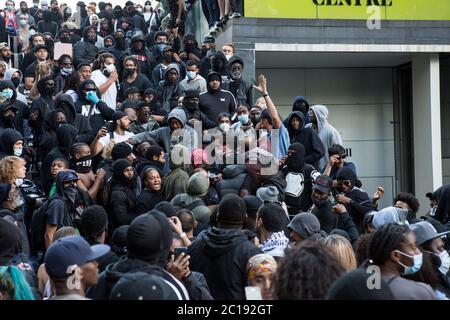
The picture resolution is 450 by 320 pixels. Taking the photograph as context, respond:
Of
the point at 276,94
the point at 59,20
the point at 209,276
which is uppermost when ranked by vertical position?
the point at 59,20

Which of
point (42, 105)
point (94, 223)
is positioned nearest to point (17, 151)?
point (42, 105)

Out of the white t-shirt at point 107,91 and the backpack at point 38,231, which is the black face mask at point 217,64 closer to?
the white t-shirt at point 107,91

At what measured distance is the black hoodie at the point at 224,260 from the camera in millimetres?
5746

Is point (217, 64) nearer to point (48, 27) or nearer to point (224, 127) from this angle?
point (224, 127)

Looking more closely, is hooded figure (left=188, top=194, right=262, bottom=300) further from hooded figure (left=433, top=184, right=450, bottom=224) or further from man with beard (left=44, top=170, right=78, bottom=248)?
hooded figure (left=433, top=184, right=450, bottom=224)

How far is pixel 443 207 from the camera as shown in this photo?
870 cm

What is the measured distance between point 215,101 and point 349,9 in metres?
5.51

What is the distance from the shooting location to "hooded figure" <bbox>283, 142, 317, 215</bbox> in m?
10.1

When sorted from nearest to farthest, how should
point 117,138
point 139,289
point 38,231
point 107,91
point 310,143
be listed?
point 139,289, point 38,231, point 117,138, point 310,143, point 107,91

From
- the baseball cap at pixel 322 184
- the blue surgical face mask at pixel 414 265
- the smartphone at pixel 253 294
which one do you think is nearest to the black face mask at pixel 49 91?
the baseball cap at pixel 322 184
